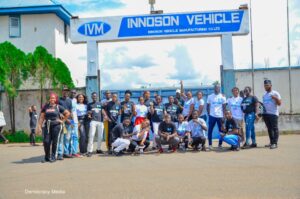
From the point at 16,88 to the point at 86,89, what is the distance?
4.72m

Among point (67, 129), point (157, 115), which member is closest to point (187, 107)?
point (157, 115)

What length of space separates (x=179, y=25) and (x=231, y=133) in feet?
18.3

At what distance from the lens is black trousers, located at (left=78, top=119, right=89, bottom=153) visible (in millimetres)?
10555

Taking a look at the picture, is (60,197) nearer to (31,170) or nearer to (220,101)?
(31,170)

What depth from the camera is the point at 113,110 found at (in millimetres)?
10969

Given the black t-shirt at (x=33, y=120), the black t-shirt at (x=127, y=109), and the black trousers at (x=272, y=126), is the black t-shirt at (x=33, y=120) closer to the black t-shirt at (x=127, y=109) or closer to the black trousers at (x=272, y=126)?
the black t-shirt at (x=127, y=109)

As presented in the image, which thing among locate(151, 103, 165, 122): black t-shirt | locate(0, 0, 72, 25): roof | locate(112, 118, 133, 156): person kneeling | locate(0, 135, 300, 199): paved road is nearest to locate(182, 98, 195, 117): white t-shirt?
locate(151, 103, 165, 122): black t-shirt

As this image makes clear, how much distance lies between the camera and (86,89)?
48.8ft

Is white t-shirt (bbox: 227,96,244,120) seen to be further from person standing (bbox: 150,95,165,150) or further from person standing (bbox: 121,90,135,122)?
person standing (bbox: 121,90,135,122)

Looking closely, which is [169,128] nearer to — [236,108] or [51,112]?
[236,108]

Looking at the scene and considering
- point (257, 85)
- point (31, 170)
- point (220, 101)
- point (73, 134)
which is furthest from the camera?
point (257, 85)

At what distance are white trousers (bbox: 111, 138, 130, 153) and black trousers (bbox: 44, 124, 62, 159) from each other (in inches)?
65.2

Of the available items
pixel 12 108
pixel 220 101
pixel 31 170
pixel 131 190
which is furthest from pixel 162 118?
pixel 12 108

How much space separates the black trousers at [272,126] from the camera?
1097 cm
